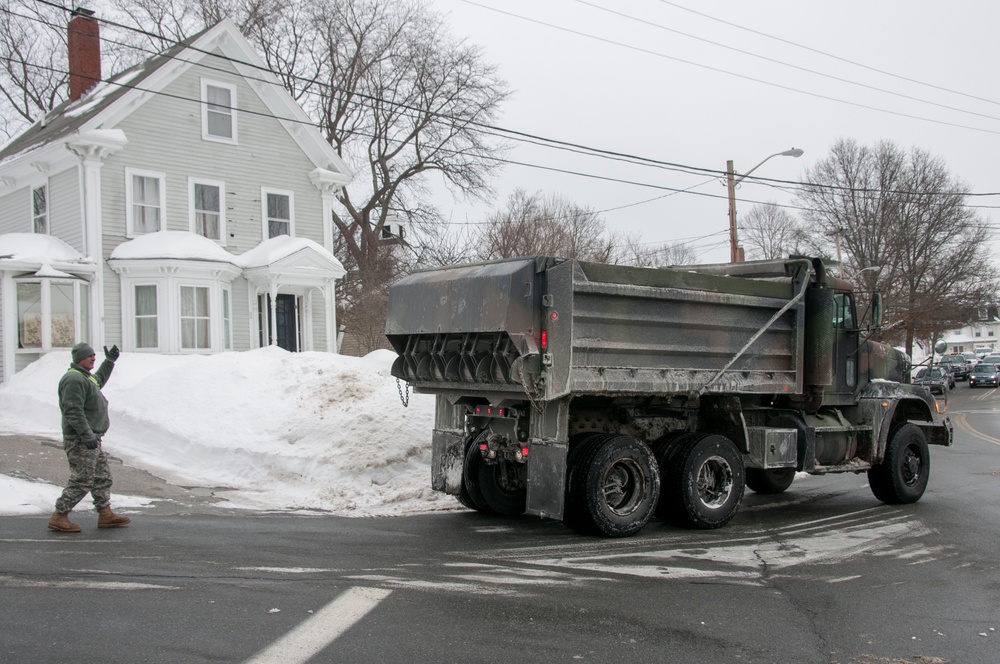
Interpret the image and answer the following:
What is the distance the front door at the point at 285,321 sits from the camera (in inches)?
951

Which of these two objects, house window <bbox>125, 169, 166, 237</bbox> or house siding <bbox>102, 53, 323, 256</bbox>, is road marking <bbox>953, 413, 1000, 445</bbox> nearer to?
house siding <bbox>102, 53, 323, 256</bbox>

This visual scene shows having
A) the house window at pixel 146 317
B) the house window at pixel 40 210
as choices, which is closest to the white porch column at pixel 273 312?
the house window at pixel 146 317

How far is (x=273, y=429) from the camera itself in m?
14.0

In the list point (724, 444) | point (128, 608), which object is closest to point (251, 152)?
point (724, 444)

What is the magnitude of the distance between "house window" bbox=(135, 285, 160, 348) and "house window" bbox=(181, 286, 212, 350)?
0.68 metres

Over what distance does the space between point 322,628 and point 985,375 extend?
2080 inches

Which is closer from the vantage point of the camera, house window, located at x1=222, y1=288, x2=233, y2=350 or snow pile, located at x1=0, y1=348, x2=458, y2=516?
snow pile, located at x1=0, y1=348, x2=458, y2=516

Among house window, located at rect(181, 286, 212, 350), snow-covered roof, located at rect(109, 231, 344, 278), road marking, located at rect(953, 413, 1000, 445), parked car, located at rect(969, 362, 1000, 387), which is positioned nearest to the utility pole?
road marking, located at rect(953, 413, 1000, 445)

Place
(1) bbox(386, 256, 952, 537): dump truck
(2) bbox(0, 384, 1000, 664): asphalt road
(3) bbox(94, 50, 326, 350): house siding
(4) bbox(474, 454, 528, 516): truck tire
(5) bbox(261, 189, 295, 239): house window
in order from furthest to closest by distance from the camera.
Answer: (5) bbox(261, 189, 295, 239): house window → (3) bbox(94, 50, 326, 350): house siding → (4) bbox(474, 454, 528, 516): truck tire → (1) bbox(386, 256, 952, 537): dump truck → (2) bbox(0, 384, 1000, 664): asphalt road

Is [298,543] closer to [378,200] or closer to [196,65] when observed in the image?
[196,65]

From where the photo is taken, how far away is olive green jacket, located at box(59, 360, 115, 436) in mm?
8391

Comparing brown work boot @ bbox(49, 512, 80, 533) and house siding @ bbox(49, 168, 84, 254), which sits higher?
house siding @ bbox(49, 168, 84, 254)

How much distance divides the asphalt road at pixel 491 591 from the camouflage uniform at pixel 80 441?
36cm

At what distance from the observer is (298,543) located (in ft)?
26.8
